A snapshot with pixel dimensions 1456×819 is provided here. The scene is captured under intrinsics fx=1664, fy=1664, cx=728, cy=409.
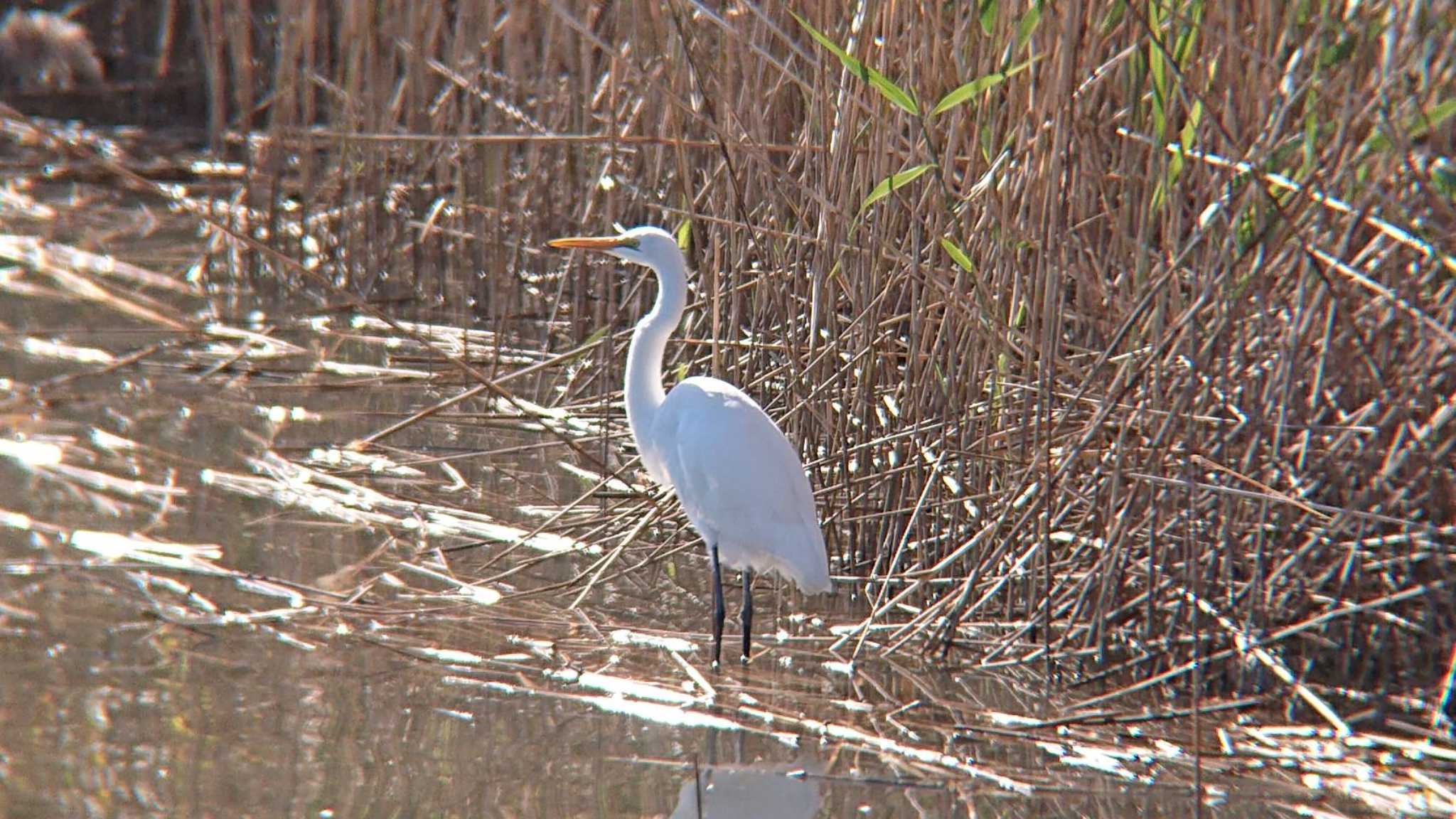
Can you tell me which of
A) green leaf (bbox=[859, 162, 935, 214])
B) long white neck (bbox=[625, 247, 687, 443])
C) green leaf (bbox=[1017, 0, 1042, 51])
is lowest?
long white neck (bbox=[625, 247, 687, 443])

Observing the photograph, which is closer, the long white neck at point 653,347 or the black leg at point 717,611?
the black leg at point 717,611

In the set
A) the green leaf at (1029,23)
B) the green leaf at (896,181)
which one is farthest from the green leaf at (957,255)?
the green leaf at (1029,23)

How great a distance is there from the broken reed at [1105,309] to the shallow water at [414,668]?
0.24 meters

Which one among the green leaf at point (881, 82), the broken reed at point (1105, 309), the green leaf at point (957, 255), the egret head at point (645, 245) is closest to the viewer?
the broken reed at point (1105, 309)

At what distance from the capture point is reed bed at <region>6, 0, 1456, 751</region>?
10.0 ft

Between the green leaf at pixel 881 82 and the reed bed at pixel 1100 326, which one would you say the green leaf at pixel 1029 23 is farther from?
the green leaf at pixel 881 82

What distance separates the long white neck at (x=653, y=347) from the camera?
3697mm

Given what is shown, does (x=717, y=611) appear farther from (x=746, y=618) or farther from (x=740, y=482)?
(x=740, y=482)

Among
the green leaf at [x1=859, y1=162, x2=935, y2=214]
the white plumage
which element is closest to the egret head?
the white plumage

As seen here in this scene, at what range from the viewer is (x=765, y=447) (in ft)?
11.7

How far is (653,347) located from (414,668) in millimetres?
898

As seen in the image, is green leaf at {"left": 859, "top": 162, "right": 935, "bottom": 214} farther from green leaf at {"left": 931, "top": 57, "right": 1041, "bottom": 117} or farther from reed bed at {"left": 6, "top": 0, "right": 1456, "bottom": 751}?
green leaf at {"left": 931, "top": 57, "right": 1041, "bottom": 117}

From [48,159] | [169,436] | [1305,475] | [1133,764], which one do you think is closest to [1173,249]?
[1305,475]

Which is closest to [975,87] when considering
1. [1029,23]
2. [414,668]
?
[1029,23]
